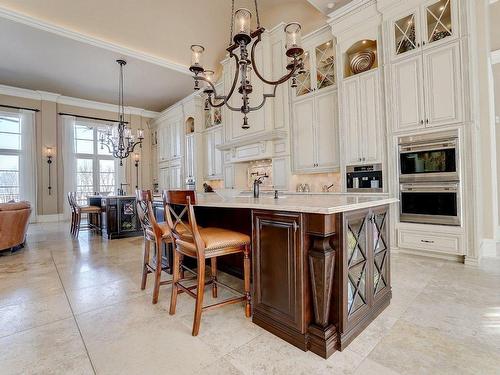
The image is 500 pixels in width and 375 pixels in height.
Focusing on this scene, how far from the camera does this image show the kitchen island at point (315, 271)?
1.43 meters

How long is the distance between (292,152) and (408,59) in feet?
6.98

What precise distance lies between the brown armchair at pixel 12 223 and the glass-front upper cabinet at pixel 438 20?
20.0ft

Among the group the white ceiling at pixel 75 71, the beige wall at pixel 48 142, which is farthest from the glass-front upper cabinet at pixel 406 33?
the beige wall at pixel 48 142

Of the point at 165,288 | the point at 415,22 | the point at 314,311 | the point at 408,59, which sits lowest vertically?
the point at 165,288

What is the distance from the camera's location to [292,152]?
15.2 feet

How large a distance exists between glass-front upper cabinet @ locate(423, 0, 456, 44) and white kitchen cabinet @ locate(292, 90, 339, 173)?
4.40 ft

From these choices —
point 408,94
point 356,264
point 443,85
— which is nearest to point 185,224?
point 356,264

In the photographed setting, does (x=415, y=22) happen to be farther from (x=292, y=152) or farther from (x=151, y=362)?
(x=151, y=362)

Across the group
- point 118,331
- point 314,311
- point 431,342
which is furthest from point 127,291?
point 431,342

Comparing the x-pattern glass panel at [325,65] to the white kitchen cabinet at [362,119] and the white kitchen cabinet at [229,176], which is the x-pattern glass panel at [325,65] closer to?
the white kitchen cabinet at [362,119]

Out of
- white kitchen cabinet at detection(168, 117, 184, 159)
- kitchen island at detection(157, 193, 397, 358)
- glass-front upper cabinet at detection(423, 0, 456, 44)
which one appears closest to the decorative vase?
glass-front upper cabinet at detection(423, 0, 456, 44)

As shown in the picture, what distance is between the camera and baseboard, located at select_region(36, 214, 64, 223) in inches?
277

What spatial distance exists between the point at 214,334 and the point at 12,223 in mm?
3963

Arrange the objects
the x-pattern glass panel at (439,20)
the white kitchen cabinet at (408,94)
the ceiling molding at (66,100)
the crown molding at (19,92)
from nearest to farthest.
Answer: the x-pattern glass panel at (439,20)
the white kitchen cabinet at (408,94)
the crown molding at (19,92)
the ceiling molding at (66,100)
